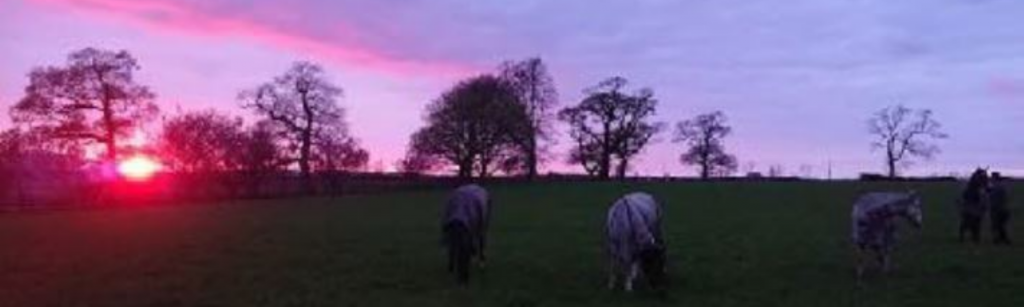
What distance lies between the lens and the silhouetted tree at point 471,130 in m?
93.6

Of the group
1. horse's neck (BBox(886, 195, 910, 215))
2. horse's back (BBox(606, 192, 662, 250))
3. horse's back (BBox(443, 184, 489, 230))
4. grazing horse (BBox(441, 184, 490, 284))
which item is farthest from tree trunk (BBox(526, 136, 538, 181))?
horse's back (BBox(606, 192, 662, 250))

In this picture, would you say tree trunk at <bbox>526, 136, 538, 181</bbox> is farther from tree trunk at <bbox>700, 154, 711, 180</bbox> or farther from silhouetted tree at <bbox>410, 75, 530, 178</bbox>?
tree trunk at <bbox>700, 154, 711, 180</bbox>

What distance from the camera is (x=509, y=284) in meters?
23.0

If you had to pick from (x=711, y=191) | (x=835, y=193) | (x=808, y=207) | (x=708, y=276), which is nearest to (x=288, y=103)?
(x=711, y=191)

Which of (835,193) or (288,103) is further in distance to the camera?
(288,103)

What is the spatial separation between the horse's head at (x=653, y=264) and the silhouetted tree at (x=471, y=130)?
7240cm

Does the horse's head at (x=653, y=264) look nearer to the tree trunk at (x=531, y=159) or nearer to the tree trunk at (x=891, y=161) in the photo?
the tree trunk at (x=531, y=159)

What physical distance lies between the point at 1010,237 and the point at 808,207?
66.9 ft

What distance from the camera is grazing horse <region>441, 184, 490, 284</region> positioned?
23281 millimetres

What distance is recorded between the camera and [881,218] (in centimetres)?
2406

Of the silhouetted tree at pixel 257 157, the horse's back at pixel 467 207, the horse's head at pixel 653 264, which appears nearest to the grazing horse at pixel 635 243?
the horse's head at pixel 653 264

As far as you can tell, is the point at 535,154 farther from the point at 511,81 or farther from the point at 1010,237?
the point at 1010,237

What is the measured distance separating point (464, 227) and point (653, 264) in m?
3.84

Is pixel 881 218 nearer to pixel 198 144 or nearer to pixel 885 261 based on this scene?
pixel 885 261
